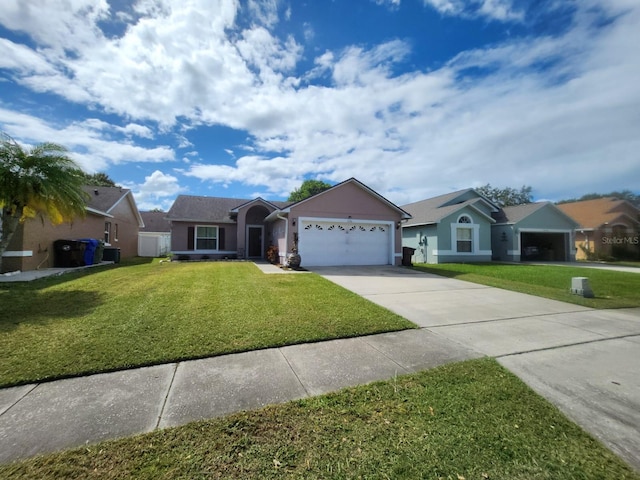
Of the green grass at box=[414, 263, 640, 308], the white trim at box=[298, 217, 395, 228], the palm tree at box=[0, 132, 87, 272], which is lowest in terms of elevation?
the green grass at box=[414, 263, 640, 308]

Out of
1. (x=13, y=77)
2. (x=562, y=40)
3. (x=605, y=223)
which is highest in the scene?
(x=562, y=40)

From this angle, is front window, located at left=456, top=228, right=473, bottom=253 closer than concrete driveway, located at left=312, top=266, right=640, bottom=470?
No

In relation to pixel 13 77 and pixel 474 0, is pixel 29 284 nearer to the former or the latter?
pixel 13 77

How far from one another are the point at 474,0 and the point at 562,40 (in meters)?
3.43

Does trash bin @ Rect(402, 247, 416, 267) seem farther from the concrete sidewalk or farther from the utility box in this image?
the concrete sidewalk

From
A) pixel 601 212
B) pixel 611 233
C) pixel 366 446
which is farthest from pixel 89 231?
pixel 601 212

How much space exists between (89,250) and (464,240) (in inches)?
855

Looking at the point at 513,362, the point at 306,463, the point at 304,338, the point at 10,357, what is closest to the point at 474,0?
the point at 513,362

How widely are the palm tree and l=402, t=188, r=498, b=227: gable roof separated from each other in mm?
18185

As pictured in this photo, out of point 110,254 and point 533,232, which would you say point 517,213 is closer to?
point 533,232

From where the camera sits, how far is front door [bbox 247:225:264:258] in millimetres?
19969

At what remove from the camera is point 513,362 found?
393cm

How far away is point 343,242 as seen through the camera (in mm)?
15234

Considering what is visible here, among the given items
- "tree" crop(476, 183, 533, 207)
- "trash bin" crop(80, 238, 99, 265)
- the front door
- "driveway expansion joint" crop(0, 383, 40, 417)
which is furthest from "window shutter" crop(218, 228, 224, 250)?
"tree" crop(476, 183, 533, 207)
